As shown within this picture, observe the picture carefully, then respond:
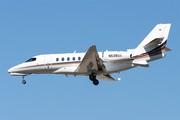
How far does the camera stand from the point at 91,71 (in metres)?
27.2

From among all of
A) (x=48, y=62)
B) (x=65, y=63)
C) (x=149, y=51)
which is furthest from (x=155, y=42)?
(x=48, y=62)

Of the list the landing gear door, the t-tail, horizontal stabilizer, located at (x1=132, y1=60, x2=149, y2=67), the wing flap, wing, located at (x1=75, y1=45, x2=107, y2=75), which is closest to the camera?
wing, located at (x1=75, y1=45, x2=107, y2=75)

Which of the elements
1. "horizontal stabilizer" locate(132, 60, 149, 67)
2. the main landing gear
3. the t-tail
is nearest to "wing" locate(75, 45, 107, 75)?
the main landing gear

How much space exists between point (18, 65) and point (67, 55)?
4789 mm

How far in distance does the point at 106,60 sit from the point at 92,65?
1273 mm

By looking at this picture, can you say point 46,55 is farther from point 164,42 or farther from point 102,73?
point 164,42

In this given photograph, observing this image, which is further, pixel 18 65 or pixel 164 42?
pixel 18 65

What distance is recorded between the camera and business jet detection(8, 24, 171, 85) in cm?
2656

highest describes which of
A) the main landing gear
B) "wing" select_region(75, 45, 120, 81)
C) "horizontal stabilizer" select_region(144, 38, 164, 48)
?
"horizontal stabilizer" select_region(144, 38, 164, 48)

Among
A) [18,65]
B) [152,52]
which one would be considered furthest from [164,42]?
[18,65]

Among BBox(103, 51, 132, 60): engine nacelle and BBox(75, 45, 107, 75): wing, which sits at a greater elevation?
BBox(103, 51, 132, 60): engine nacelle

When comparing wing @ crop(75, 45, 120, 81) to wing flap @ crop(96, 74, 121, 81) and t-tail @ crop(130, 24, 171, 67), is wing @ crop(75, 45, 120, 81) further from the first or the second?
t-tail @ crop(130, 24, 171, 67)

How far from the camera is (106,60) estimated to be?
2684 cm

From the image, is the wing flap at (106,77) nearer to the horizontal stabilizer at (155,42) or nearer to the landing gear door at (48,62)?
the landing gear door at (48,62)
